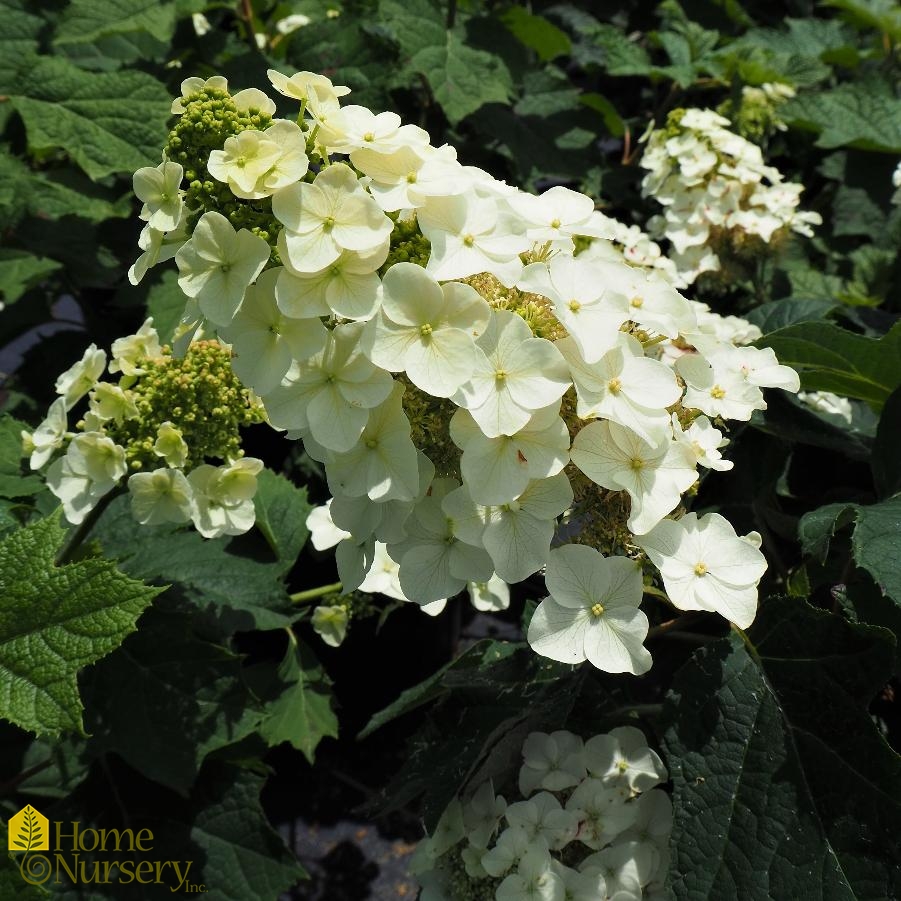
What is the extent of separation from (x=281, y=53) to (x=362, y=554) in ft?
5.12

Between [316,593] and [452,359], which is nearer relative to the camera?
[452,359]

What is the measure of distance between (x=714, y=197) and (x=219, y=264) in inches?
49.0

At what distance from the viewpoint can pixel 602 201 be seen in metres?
2.19

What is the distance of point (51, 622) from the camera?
3.43ft

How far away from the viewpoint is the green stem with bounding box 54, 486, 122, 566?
1.28 m

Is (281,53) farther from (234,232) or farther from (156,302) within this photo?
(234,232)

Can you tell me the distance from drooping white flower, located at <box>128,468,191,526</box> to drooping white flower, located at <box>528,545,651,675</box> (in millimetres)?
573

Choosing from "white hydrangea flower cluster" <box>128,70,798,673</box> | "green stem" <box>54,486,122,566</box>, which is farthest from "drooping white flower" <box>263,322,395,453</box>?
"green stem" <box>54,486,122,566</box>

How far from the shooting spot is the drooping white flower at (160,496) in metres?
1.18

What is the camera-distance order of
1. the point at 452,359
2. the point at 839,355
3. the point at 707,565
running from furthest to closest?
A: the point at 839,355, the point at 707,565, the point at 452,359

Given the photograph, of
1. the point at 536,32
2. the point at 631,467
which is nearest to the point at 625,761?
the point at 631,467

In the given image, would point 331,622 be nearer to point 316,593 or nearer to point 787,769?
point 316,593

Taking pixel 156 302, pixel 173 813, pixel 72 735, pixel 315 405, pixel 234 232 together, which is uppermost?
pixel 234 232

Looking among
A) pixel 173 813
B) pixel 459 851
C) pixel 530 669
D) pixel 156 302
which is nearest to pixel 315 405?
pixel 530 669
